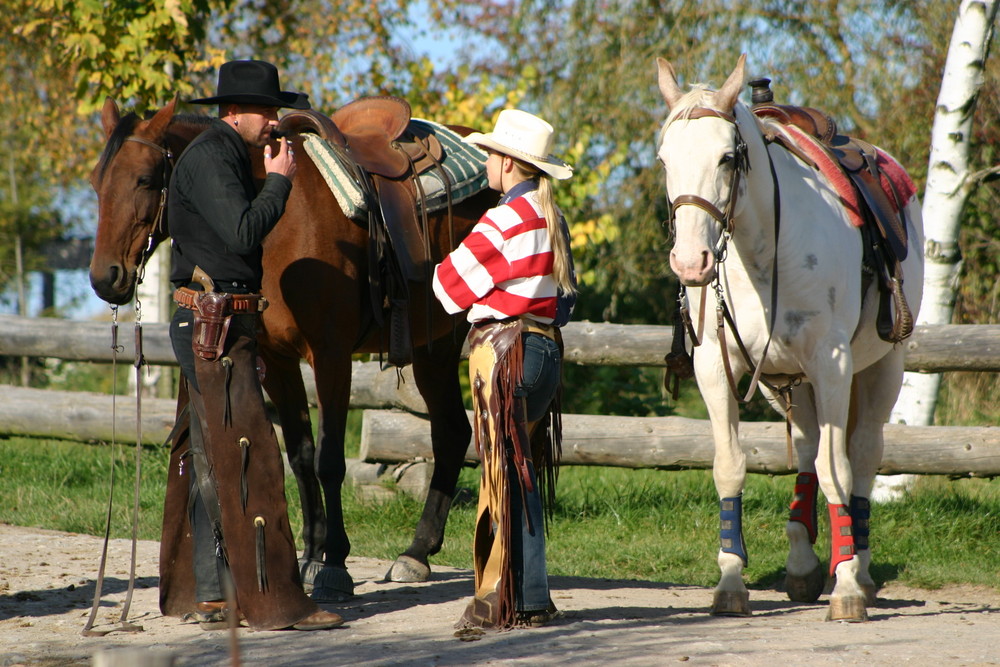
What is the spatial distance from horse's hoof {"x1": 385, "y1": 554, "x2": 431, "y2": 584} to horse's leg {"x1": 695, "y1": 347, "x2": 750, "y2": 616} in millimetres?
1440

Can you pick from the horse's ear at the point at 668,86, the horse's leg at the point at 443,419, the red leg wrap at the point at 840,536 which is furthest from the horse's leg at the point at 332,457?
the red leg wrap at the point at 840,536

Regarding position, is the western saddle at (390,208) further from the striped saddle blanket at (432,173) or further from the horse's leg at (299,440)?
the horse's leg at (299,440)

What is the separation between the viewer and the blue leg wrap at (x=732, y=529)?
4.62 m

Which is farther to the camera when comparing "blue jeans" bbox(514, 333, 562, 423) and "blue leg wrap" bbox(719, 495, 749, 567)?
"blue leg wrap" bbox(719, 495, 749, 567)

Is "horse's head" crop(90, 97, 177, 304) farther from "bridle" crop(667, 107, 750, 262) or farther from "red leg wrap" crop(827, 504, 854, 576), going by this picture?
"red leg wrap" crop(827, 504, 854, 576)

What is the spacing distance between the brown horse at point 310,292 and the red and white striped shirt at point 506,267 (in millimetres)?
1006

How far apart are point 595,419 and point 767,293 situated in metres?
2.63

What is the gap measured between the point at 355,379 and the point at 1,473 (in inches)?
107

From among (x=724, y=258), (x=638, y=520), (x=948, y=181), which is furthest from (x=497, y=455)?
(x=948, y=181)

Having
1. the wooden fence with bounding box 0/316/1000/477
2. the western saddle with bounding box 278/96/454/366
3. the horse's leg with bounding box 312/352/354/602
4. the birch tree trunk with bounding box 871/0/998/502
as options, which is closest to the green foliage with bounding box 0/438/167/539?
the wooden fence with bounding box 0/316/1000/477

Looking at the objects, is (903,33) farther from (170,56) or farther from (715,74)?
(170,56)

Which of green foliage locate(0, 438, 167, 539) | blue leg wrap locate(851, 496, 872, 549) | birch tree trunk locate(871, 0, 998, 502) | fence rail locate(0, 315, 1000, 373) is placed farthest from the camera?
birch tree trunk locate(871, 0, 998, 502)

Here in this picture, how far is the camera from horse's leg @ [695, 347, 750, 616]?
14.9ft

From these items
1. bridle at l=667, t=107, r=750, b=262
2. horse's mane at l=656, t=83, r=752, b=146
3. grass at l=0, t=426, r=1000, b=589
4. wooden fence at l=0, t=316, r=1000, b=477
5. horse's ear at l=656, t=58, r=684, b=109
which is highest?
horse's ear at l=656, t=58, r=684, b=109
